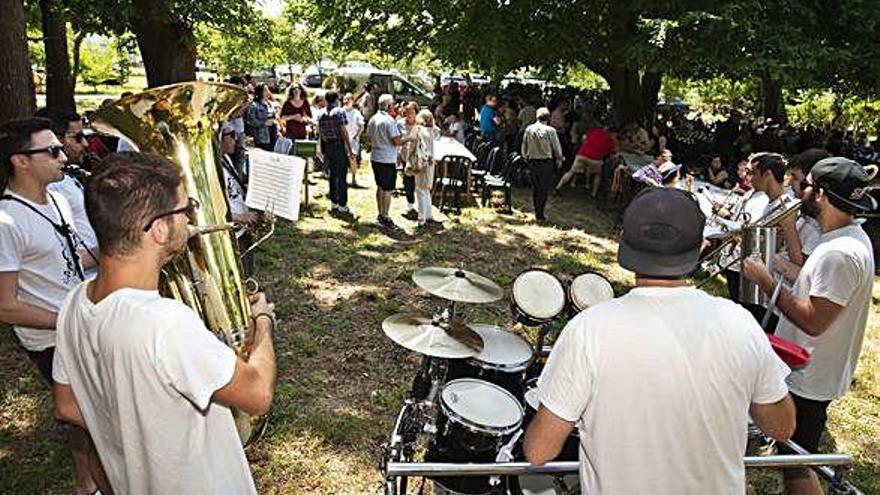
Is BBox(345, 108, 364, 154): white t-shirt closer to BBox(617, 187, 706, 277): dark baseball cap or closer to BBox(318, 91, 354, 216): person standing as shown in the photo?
BBox(318, 91, 354, 216): person standing

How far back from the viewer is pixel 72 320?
2.07 m

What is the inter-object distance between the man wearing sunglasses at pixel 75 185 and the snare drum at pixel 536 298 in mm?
2511

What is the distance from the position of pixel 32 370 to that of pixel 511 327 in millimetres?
4299

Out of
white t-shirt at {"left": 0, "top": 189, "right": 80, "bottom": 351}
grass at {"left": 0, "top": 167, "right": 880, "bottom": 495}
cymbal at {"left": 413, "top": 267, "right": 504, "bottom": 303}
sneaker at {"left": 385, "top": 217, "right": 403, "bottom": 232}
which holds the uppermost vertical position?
white t-shirt at {"left": 0, "top": 189, "right": 80, "bottom": 351}

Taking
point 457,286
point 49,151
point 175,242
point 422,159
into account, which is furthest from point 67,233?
point 422,159

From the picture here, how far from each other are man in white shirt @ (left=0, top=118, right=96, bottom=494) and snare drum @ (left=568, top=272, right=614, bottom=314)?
2947 millimetres

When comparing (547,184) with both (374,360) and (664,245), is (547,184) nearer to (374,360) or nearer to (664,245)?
(374,360)

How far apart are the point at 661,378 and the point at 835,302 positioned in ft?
5.94

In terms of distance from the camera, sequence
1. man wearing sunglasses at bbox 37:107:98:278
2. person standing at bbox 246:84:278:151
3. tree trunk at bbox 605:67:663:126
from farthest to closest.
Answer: tree trunk at bbox 605:67:663:126, person standing at bbox 246:84:278:151, man wearing sunglasses at bbox 37:107:98:278

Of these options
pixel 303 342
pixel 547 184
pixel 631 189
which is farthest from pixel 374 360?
pixel 631 189

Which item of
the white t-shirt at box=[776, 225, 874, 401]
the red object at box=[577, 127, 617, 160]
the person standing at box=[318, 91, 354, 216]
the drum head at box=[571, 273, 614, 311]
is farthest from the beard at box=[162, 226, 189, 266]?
the red object at box=[577, 127, 617, 160]

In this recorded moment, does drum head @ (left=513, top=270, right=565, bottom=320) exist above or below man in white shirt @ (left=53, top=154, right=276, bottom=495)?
below

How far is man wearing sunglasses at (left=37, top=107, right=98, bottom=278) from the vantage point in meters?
3.55

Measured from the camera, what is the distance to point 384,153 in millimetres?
9344
